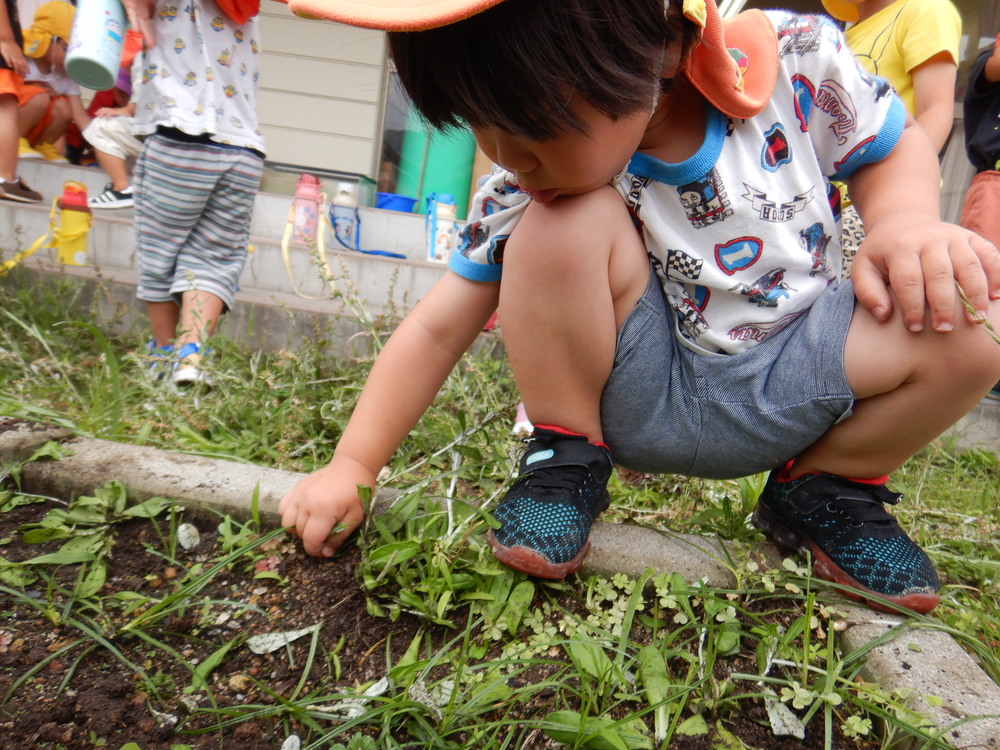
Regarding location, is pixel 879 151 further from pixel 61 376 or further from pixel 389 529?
pixel 61 376

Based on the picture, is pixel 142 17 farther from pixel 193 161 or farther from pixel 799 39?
pixel 799 39

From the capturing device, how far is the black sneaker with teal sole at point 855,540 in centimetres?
102

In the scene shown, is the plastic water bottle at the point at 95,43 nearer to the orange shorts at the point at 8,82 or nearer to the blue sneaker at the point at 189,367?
the blue sneaker at the point at 189,367

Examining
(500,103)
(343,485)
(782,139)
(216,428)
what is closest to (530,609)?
(343,485)

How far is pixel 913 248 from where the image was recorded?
0.96 m

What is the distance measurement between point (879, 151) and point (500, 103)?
0.73 meters

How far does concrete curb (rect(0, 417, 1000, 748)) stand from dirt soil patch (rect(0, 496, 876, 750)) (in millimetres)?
81

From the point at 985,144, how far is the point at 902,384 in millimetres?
2272

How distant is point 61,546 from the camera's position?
3.49ft

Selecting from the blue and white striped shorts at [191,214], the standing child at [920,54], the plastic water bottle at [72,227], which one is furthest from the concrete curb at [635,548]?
the plastic water bottle at [72,227]

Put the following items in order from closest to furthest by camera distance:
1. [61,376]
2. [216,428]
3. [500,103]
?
[500,103]
[216,428]
[61,376]

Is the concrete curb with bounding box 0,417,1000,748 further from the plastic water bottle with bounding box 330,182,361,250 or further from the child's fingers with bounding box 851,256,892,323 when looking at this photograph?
the plastic water bottle with bounding box 330,182,361,250

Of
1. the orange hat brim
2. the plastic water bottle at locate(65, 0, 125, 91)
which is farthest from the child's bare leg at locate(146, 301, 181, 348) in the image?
the orange hat brim

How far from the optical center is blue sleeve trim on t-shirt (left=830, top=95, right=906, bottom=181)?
1.12 meters
